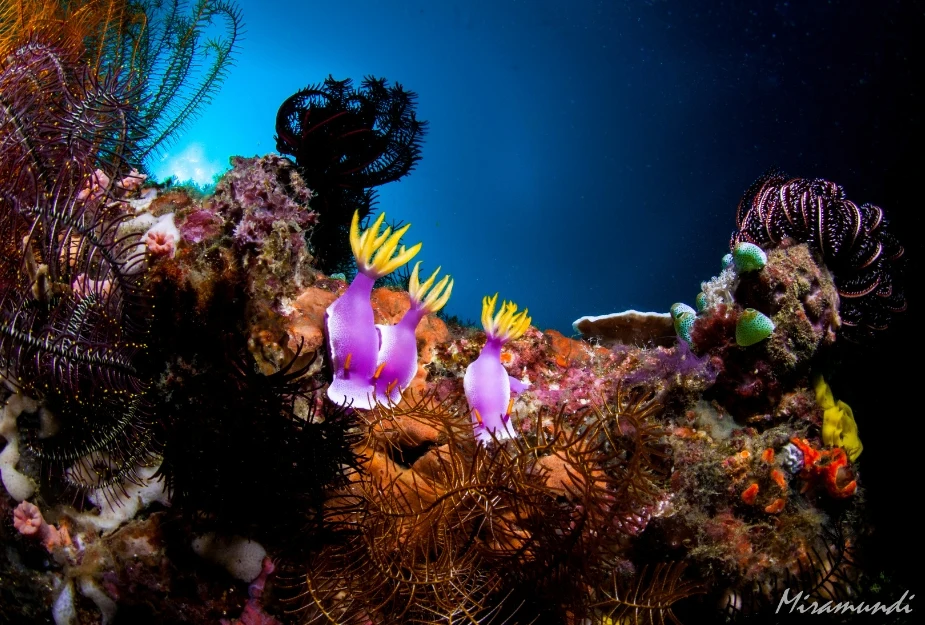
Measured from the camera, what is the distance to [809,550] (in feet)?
10.6

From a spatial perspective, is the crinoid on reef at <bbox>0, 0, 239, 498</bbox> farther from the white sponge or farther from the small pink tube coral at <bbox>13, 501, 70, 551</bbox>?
the white sponge

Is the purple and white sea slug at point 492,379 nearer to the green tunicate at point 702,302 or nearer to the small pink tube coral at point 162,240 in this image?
the green tunicate at point 702,302

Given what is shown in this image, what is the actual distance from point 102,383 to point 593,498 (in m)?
2.42

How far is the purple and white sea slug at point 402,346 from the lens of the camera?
2.74 meters

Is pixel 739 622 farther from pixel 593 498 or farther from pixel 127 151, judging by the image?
pixel 127 151

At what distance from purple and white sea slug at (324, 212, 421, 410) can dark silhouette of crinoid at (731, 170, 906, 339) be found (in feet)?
10.5

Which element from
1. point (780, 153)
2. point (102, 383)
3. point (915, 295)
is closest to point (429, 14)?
point (780, 153)

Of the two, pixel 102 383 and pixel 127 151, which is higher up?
pixel 127 151

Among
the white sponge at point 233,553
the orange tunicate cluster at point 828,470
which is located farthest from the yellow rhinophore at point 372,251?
the orange tunicate cluster at point 828,470

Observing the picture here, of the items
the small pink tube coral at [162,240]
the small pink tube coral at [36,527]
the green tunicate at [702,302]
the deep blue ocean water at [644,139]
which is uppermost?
the deep blue ocean water at [644,139]

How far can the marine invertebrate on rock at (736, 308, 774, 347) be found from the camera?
10.7ft

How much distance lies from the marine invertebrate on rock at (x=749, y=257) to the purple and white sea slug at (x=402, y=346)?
93.4 inches

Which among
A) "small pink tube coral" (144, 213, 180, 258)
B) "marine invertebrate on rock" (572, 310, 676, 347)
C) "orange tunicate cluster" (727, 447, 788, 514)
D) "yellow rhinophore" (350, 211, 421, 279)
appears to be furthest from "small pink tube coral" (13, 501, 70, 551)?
"marine invertebrate on rock" (572, 310, 676, 347)

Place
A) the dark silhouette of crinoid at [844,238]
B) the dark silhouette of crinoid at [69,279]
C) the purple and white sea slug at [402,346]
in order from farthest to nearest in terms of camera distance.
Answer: the dark silhouette of crinoid at [844,238] < the purple and white sea slug at [402,346] < the dark silhouette of crinoid at [69,279]
